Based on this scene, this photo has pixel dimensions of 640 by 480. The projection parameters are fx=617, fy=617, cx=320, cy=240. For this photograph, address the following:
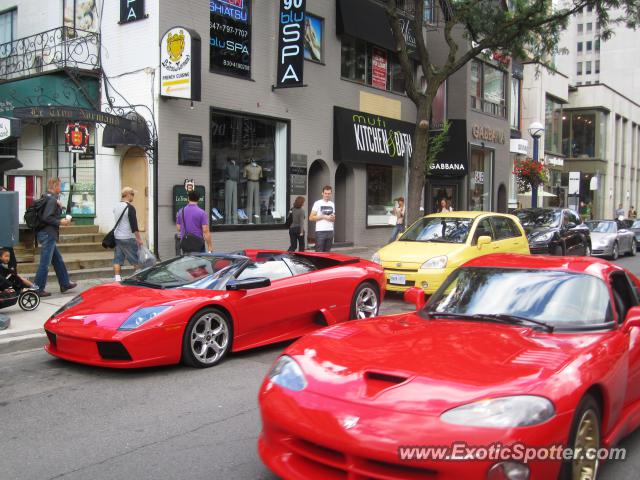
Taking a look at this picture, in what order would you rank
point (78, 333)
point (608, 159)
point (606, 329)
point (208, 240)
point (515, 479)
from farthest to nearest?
point (608, 159) → point (208, 240) → point (78, 333) → point (606, 329) → point (515, 479)

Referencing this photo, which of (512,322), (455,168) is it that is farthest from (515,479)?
(455,168)

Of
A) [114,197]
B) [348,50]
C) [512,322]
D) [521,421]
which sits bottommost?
[521,421]

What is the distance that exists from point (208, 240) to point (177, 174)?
12.6 ft

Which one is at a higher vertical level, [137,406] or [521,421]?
[521,421]

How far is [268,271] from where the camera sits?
7.14m

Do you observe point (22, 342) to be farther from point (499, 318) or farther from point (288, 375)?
point (499, 318)

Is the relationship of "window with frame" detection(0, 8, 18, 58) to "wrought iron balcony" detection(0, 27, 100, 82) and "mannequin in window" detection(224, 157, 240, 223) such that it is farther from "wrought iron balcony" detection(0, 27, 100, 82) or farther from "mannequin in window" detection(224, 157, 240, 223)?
"mannequin in window" detection(224, 157, 240, 223)

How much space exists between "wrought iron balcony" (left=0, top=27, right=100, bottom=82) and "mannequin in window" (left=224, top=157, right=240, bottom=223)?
3750 millimetres

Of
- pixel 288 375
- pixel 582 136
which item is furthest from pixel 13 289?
pixel 582 136

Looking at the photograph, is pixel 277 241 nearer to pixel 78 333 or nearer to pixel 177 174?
pixel 177 174

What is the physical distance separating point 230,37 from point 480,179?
14.6 metres

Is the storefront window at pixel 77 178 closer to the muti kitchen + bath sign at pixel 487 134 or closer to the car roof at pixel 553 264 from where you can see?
the car roof at pixel 553 264

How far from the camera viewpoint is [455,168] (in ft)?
76.8

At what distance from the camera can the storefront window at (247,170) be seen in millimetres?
14809
